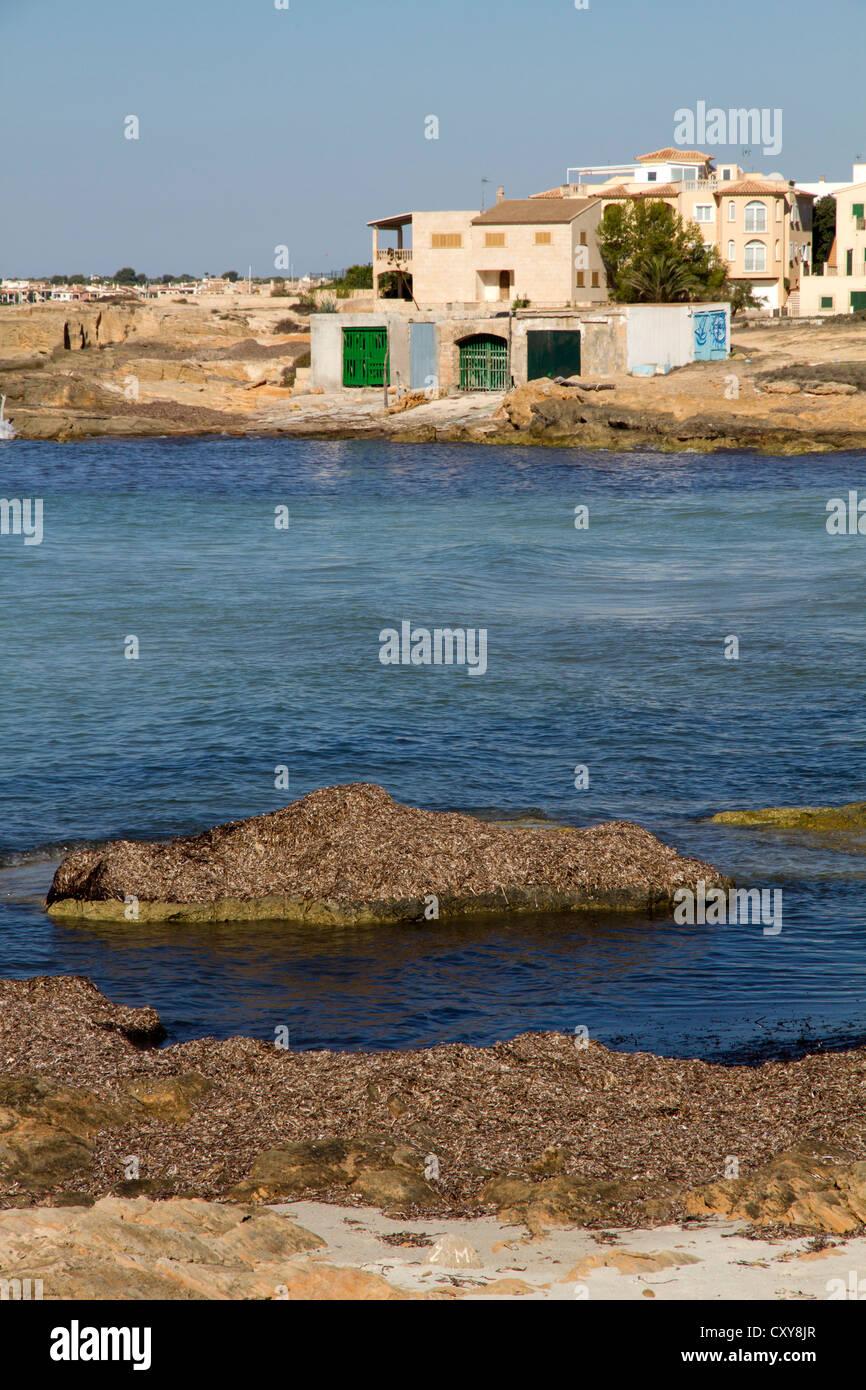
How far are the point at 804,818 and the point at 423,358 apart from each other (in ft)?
173

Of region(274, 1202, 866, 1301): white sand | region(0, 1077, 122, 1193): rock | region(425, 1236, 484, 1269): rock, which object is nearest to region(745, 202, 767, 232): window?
region(0, 1077, 122, 1193): rock

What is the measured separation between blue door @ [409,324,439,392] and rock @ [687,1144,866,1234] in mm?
59849

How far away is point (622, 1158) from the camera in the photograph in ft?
23.9

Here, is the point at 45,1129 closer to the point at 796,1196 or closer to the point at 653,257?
the point at 796,1196

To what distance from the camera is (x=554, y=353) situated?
6159 centimetres

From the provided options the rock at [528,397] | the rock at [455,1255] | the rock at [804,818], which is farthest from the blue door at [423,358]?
the rock at [455,1255]

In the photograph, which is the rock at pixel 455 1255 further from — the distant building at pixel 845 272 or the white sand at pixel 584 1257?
the distant building at pixel 845 272

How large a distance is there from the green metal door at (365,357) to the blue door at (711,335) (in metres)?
14.1

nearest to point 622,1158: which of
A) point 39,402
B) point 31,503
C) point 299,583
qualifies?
point 299,583

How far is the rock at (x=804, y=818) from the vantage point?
585 inches

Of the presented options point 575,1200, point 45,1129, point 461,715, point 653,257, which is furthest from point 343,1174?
point 653,257

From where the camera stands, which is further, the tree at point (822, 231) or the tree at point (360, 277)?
the tree at point (822, 231)

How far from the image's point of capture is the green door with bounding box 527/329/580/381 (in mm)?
61250

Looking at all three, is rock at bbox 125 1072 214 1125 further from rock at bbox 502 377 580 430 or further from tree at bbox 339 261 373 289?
tree at bbox 339 261 373 289
